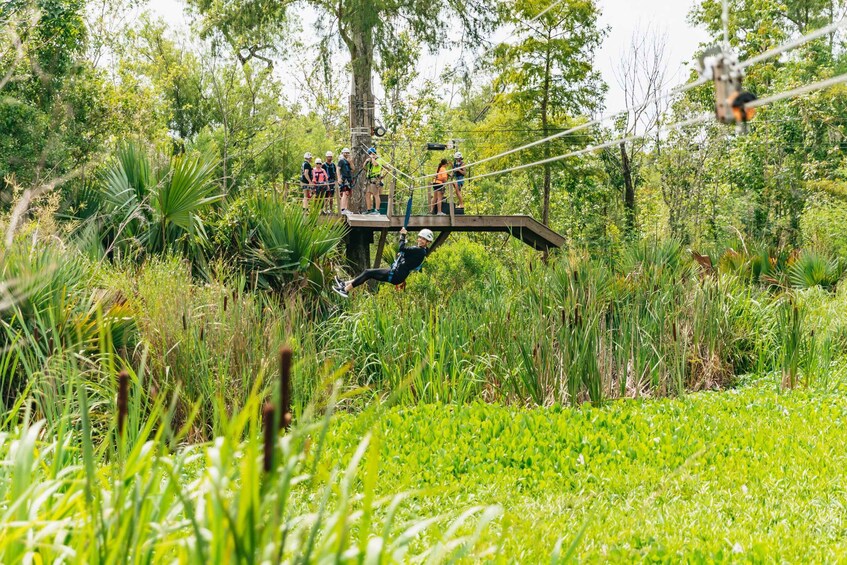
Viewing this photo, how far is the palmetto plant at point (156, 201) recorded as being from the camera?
1165 centimetres

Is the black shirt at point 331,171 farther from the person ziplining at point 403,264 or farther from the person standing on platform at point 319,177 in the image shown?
the person ziplining at point 403,264

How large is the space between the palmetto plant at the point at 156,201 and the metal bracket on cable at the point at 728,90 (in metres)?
9.76

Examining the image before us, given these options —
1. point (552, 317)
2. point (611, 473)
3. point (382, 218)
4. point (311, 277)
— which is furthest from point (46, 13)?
point (611, 473)

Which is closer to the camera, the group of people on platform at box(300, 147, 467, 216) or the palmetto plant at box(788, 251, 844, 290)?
the palmetto plant at box(788, 251, 844, 290)

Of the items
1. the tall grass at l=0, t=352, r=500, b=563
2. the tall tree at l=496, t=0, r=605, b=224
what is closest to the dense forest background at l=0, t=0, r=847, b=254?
the tall tree at l=496, t=0, r=605, b=224

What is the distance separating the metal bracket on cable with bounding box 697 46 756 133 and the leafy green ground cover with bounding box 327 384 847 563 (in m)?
2.15

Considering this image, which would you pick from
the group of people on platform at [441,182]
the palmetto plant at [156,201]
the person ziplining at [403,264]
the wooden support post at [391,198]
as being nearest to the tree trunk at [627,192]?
the group of people on platform at [441,182]

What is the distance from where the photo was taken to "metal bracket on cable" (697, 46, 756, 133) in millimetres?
2299

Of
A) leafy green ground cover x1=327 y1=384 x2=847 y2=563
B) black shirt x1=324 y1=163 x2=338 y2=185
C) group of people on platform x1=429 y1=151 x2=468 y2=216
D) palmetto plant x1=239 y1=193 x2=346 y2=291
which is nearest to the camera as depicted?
leafy green ground cover x1=327 y1=384 x2=847 y2=563

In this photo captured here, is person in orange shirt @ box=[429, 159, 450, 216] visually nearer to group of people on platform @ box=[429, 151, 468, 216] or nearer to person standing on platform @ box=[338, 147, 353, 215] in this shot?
group of people on platform @ box=[429, 151, 468, 216]

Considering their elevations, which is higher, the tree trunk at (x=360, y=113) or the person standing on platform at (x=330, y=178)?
the tree trunk at (x=360, y=113)

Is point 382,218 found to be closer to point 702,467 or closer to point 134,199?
point 134,199

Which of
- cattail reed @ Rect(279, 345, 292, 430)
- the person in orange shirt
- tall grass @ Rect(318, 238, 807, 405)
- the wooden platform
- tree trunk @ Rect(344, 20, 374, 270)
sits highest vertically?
tree trunk @ Rect(344, 20, 374, 270)

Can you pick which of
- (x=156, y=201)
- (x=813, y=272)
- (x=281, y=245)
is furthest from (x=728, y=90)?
(x=813, y=272)
